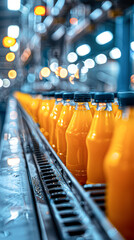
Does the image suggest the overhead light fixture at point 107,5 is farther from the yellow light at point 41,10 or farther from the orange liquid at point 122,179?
the yellow light at point 41,10

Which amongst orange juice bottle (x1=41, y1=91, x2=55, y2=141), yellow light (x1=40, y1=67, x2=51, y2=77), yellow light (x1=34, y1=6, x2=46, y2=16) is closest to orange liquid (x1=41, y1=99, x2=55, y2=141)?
orange juice bottle (x1=41, y1=91, x2=55, y2=141)

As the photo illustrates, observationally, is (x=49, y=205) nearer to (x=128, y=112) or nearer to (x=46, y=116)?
(x=128, y=112)

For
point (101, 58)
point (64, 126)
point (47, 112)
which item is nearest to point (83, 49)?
point (101, 58)

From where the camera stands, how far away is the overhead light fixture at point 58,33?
4.28m

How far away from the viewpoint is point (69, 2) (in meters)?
2.44

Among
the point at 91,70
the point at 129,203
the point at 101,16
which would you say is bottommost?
the point at 129,203

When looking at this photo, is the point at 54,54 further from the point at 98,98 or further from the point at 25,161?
the point at 98,98

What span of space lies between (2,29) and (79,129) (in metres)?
15.4

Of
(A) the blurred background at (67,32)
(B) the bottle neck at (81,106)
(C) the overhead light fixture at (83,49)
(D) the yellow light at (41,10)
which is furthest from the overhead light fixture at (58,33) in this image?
(C) the overhead light fixture at (83,49)

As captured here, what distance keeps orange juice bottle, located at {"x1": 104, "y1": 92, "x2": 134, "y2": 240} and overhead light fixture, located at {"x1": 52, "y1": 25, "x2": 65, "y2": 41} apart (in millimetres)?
3947

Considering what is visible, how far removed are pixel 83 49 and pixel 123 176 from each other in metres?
14.0

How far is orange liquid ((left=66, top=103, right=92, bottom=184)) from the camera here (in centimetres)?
92

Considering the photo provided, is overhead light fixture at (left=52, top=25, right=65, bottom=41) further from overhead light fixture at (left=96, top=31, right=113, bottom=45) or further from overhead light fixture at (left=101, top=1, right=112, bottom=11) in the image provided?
overhead light fixture at (left=96, top=31, right=113, bottom=45)

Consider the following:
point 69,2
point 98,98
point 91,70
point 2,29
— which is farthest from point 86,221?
point 91,70
